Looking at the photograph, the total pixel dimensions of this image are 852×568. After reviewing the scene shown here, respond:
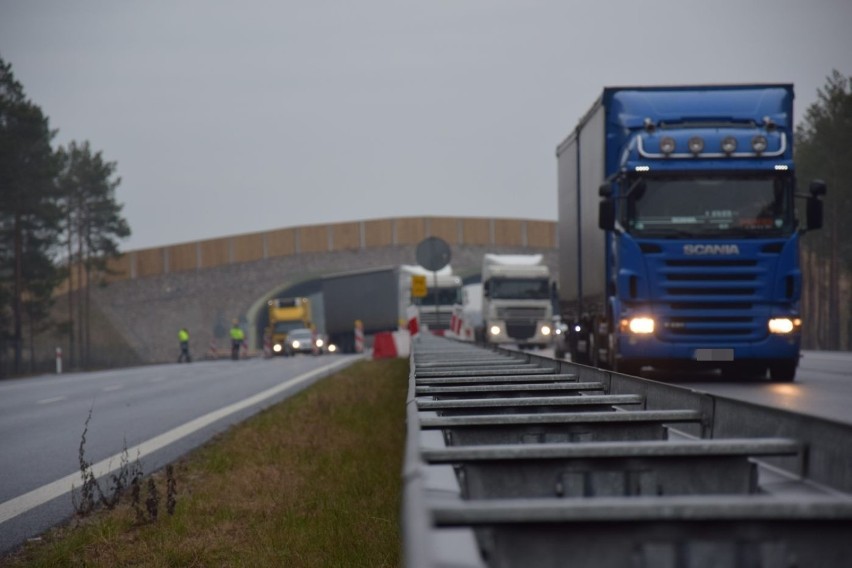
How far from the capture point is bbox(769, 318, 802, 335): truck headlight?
1669cm

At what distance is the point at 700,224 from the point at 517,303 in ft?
74.5

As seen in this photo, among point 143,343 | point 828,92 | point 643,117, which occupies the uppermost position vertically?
point 828,92

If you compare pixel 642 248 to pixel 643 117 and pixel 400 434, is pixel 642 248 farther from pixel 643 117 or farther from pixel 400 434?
pixel 400 434

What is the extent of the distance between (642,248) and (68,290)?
62.8 m

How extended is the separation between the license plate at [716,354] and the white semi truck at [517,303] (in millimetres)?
22041

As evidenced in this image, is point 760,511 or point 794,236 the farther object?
point 794,236

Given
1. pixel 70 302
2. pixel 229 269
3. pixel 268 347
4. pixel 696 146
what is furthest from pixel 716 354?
pixel 229 269

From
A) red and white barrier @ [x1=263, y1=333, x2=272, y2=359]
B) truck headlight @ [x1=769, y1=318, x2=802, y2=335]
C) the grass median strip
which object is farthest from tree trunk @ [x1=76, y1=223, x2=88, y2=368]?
the grass median strip

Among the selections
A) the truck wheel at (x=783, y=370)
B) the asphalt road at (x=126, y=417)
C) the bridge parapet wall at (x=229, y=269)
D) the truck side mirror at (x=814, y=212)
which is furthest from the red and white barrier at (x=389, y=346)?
the bridge parapet wall at (x=229, y=269)

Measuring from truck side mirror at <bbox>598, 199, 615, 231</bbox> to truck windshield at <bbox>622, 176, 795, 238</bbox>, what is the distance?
0.29m

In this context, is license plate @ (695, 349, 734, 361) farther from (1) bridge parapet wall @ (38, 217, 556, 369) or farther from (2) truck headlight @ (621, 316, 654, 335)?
(1) bridge parapet wall @ (38, 217, 556, 369)

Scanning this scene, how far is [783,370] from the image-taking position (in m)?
18.0

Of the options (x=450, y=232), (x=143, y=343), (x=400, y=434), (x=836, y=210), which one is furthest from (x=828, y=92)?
(x=400, y=434)

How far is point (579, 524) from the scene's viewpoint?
2.95 meters
